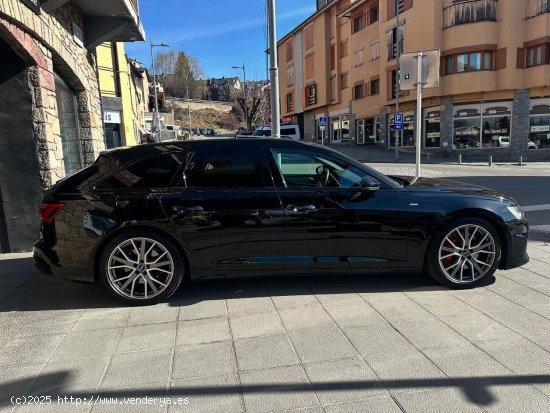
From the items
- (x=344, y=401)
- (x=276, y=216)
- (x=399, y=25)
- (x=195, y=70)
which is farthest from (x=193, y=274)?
(x=195, y=70)

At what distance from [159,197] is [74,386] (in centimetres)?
176

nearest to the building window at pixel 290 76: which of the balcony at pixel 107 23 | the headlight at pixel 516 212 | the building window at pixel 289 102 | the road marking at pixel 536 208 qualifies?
the building window at pixel 289 102

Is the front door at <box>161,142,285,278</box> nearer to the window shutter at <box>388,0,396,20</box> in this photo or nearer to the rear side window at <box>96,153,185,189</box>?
the rear side window at <box>96,153,185,189</box>

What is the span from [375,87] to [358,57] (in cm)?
416

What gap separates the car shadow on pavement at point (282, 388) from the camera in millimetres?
2773

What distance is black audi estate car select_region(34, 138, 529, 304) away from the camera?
4.11 meters

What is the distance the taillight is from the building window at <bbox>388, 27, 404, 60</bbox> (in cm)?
3186

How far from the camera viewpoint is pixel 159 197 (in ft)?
13.5

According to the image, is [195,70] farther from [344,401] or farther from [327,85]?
[344,401]

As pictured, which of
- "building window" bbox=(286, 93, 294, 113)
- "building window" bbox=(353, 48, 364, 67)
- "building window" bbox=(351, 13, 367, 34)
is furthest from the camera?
"building window" bbox=(286, 93, 294, 113)

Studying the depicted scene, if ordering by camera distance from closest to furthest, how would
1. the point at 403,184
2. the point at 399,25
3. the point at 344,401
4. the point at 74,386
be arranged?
the point at 344,401, the point at 74,386, the point at 403,184, the point at 399,25

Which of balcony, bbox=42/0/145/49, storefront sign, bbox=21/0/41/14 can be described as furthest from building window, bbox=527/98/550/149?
storefront sign, bbox=21/0/41/14

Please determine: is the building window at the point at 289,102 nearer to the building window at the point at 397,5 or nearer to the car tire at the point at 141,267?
the building window at the point at 397,5

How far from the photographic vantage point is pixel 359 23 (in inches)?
1553
